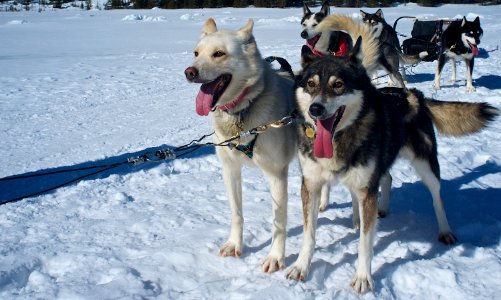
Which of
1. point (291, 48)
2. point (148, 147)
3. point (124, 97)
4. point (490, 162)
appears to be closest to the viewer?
point (490, 162)

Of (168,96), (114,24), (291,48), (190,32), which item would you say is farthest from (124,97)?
(114,24)

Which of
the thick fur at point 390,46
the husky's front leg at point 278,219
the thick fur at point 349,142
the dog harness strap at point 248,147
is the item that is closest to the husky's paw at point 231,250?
the husky's front leg at point 278,219

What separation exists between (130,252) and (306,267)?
3.44ft

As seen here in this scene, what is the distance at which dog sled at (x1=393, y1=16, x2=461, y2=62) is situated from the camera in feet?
24.4

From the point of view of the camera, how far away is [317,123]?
211cm

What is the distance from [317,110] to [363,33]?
2.65 feet

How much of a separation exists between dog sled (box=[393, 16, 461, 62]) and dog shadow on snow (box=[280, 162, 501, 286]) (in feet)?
14.7

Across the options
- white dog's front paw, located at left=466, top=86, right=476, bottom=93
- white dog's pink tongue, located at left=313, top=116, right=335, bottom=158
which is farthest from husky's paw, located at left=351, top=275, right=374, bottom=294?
white dog's front paw, located at left=466, top=86, right=476, bottom=93

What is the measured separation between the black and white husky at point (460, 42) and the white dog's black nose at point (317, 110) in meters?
5.71

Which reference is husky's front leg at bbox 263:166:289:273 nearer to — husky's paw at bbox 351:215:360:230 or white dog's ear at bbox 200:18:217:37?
husky's paw at bbox 351:215:360:230

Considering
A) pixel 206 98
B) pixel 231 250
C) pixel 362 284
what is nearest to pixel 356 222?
pixel 362 284

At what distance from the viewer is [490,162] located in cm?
393

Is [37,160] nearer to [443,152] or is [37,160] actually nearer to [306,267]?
[306,267]

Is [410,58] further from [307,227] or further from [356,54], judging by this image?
[307,227]
